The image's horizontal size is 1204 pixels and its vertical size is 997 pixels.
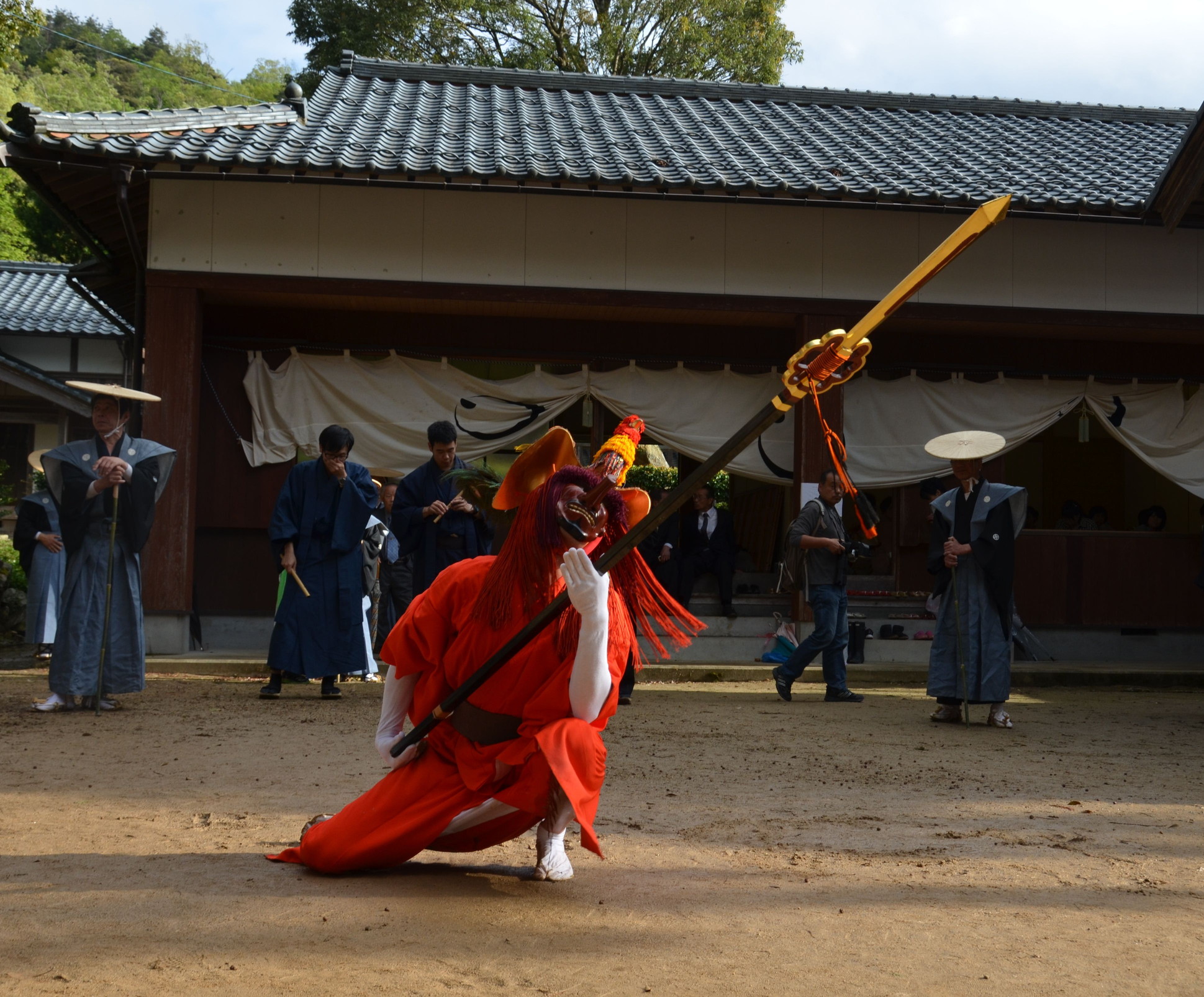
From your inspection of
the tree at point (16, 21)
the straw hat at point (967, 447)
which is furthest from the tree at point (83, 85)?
the straw hat at point (967, 447)

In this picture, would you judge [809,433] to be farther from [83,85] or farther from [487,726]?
[83,85]

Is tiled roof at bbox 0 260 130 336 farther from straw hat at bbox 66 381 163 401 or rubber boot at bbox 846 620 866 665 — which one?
rubber boot at bbox 846 620 866 665

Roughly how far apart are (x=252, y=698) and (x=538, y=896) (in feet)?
17.2

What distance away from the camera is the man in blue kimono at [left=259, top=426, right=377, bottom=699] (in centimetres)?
804

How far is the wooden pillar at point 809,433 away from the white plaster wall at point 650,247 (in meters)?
0.30

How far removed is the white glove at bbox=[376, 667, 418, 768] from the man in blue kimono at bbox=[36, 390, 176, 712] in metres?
4.27

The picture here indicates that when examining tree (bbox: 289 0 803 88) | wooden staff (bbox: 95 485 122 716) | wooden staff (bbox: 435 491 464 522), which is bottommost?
wooden staff (bbox: 95 485 122 716)

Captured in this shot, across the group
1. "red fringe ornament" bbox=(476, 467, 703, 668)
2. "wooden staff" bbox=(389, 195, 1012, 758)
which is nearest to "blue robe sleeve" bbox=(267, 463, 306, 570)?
"red fringe ornament" bbox=(476, 467, 703, 668)

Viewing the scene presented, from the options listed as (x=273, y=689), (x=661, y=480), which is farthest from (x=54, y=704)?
(x=661, y=480)

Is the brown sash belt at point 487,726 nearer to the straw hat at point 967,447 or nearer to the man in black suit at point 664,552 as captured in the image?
the straw hat at point 967,447

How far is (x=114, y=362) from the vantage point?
67.0ft

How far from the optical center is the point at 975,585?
8.08 metres

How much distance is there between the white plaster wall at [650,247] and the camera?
10445mm

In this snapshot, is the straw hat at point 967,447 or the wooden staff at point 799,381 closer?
the wooden staff at point 799,381
